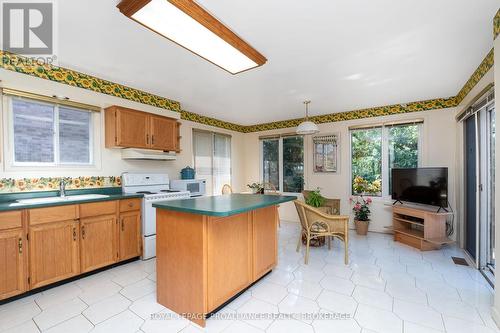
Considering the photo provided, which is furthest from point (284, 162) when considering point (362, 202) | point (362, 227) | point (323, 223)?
point (323, 223)

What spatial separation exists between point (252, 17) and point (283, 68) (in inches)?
37.8

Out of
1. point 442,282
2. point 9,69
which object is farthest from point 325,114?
point 9,69

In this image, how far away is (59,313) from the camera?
1.94 metres

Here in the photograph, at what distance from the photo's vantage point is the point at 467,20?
185cm

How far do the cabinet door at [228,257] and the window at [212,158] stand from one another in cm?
290

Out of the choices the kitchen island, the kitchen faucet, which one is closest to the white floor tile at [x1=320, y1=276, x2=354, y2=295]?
the kitchen island

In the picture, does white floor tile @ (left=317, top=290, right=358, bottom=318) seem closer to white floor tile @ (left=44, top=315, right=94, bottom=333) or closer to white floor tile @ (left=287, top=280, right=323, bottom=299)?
white floor tile @ (left=287, top=280, right=323, bottom=299)

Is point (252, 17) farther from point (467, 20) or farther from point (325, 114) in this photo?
point (325, 114)

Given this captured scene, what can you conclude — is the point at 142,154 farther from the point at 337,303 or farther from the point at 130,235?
the point at 337,303

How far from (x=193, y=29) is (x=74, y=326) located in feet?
8.19

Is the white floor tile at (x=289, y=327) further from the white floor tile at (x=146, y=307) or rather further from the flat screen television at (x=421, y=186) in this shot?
the flat screen television at (x=421, y=186)

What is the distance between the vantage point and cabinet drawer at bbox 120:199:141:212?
291 cm

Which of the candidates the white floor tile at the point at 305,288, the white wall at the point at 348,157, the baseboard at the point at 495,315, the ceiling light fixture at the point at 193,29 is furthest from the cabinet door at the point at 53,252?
the white wall at the point at 348,157

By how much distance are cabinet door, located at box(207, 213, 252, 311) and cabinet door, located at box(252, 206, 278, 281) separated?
10 centimetres
